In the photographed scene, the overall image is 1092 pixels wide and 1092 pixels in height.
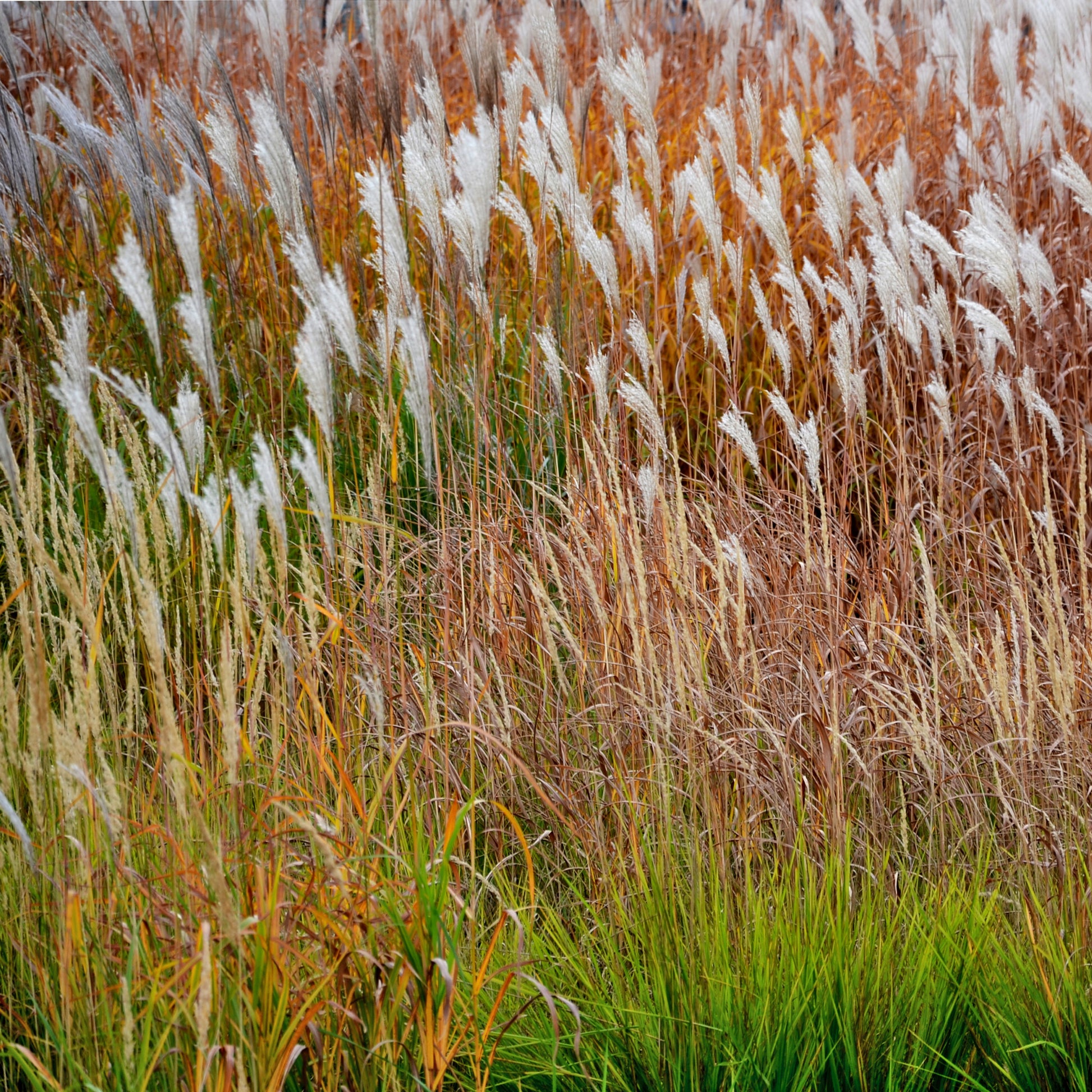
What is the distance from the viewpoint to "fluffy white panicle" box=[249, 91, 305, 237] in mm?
2094

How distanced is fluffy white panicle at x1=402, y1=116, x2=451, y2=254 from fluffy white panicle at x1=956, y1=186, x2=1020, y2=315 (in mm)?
1182

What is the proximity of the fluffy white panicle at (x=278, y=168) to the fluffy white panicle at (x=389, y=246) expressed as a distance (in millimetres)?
134

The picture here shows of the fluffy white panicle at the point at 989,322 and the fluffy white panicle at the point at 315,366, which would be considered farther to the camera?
the fluffy white panicle at the point at 989,322

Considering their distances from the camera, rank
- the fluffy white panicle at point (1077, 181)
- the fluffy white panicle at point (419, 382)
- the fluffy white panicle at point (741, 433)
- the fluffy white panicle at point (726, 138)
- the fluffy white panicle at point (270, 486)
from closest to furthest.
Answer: the fluffy white panicle at point (270, 486), the fluffy white panicle at point (419, 382), the fluffy white panicle at point (741, 433), the fluffy white panicle at point (1077, 181), the fluffy white panicle at point (726, 138)

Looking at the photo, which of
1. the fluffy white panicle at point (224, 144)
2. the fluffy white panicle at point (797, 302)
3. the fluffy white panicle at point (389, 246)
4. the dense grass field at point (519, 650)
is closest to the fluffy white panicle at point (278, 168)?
the dense grass field at point (519, 650)

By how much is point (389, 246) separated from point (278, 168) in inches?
10.4

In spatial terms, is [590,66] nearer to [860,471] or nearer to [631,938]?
[860,471]

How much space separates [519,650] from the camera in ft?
8.29

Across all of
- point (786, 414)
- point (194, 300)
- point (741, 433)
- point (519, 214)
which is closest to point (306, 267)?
point (194, 300)

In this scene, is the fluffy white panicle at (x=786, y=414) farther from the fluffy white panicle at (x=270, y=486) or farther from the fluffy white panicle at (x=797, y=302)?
the fluffy white panicle at (x=270, y=486)

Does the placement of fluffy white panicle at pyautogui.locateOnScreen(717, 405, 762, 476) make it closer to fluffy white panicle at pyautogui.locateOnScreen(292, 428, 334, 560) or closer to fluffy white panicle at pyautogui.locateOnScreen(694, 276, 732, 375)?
fluffy white panicle at pyautogui.locateOnScreen(694, 276, 732, 375)

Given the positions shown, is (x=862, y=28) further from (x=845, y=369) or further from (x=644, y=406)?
(x=644, y=406)

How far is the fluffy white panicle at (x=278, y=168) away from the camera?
82.4 inches

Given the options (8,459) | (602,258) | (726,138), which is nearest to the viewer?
(8,459)
